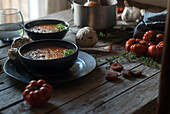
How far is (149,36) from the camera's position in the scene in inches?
73.1

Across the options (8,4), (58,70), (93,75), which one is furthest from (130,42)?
(8,4)

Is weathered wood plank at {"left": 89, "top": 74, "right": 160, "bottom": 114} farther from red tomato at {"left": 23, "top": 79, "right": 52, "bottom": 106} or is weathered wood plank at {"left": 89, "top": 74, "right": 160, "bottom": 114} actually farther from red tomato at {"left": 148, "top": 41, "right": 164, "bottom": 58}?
red tomato at {"left": 148, "top": 41, "right": 164, "bottom": 58}

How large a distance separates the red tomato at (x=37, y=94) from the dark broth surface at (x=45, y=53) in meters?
0.24

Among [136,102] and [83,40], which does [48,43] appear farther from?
[136,102]

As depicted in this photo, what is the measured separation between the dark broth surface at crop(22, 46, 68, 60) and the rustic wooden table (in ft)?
0.51

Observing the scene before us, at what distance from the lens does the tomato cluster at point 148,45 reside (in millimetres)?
1690

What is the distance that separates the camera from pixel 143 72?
1523mm

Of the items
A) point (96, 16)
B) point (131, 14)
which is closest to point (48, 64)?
point (96, 16)

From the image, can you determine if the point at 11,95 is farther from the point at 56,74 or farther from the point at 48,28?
the point at 48,28

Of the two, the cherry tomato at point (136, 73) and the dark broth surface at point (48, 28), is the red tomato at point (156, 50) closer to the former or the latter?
the cherry tomato at point (136, 73)

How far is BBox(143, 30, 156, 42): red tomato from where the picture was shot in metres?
1.86

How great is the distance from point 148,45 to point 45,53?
700 mm

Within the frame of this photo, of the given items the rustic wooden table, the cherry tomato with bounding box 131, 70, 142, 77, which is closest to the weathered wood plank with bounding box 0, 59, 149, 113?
the rustic wooden table

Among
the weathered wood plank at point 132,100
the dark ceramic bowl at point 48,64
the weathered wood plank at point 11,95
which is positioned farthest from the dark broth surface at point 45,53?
the weathered wood plank at point 132,100
